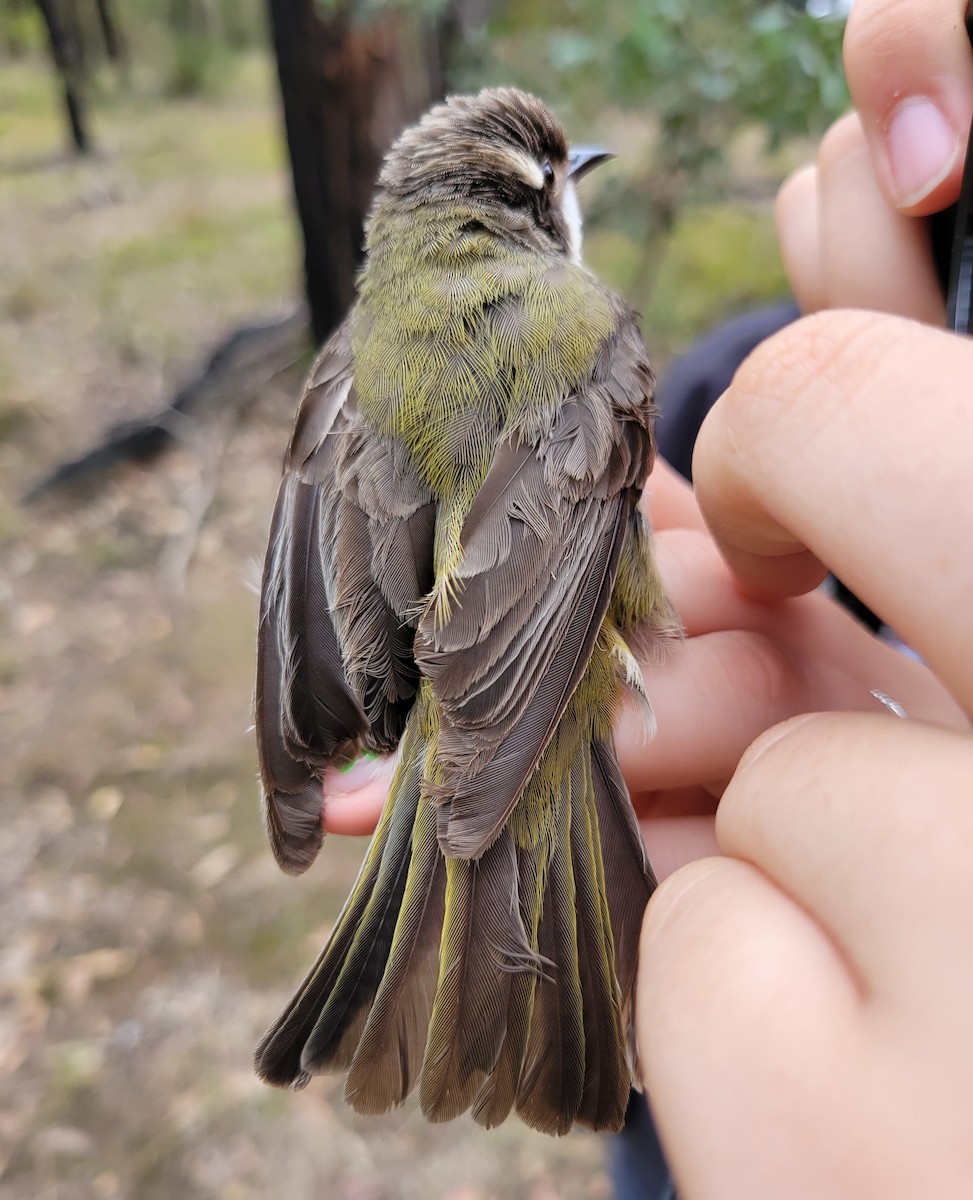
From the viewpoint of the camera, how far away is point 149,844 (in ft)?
11.7

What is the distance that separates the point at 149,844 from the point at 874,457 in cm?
344

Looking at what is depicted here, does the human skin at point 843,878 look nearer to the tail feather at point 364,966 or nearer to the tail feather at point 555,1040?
the tail feather at point 555,1040

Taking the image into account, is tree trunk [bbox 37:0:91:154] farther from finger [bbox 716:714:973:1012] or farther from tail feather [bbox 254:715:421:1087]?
finger [bbox 716:714:973:1012]

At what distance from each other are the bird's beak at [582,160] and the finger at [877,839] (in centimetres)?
217

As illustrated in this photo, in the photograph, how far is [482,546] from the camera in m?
1.46

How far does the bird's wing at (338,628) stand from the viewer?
1511mm

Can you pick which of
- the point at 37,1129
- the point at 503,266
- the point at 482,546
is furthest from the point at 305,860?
the point at 37,1129

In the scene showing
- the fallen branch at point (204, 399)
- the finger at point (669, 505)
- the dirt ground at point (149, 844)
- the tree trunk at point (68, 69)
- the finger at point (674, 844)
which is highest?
the tree trunk at point (68, 69)

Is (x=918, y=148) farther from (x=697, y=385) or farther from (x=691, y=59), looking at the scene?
(x=691, y=59)

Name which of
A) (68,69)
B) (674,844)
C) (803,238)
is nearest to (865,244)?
(803,238)

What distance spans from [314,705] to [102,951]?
228 centimetres

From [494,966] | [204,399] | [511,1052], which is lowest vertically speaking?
[204,399]

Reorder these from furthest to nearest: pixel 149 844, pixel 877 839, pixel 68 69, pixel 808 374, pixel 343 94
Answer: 1. pixel 68 69
2. pixel 343 94
3. pixel 149 844
4. pixel 808 374
5. pixel 877 839

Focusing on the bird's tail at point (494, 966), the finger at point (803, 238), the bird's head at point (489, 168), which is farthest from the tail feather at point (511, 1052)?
the bird's head at point (489, 168)
